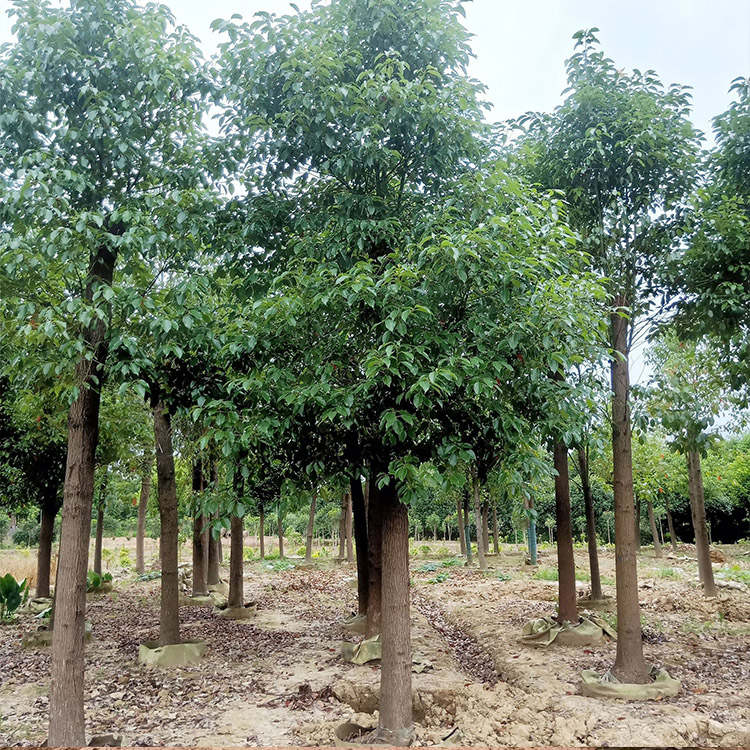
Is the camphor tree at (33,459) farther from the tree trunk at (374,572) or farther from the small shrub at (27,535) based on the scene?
the small shrub at (27,535)

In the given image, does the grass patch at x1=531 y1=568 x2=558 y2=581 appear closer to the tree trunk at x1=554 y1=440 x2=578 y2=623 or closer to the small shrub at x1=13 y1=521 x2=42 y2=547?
the tree trunk at x1=554 y1=440 x2=578 y2=623

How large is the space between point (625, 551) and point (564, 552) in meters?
2.59

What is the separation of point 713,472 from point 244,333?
76.6 ft

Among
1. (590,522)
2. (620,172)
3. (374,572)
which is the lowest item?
(374,572)

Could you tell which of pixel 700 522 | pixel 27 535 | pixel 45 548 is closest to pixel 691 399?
pixel 700 522

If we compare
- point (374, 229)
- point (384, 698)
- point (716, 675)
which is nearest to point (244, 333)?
point (374, 229)

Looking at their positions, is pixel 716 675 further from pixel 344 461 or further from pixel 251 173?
pixel 251 173

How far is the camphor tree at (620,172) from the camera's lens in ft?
20.9

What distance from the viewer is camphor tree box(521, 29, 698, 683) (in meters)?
6.38

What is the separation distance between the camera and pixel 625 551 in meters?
6.11

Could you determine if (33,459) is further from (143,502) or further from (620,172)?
(620,172)

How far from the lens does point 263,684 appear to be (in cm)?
675

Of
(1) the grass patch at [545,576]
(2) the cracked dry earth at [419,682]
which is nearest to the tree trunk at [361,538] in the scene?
(2) the cracked dry earth at [419,682]

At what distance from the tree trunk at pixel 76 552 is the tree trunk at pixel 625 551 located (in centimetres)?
464
